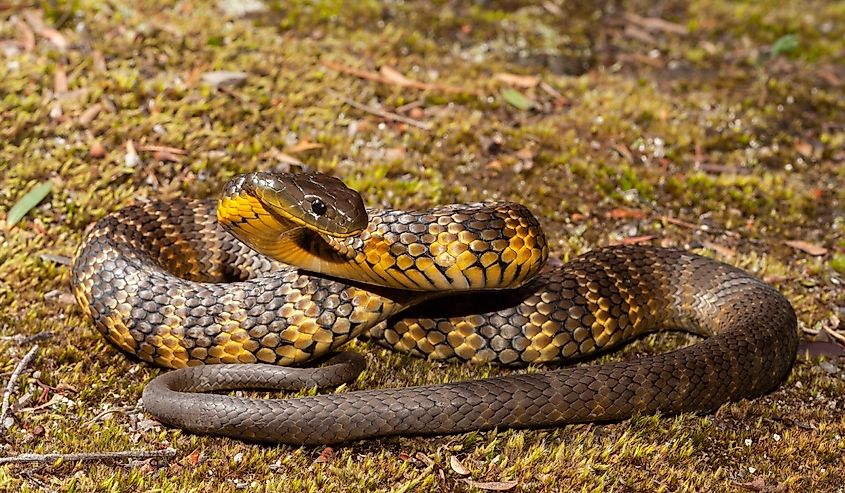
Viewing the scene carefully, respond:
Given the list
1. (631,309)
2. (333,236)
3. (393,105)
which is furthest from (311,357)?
(393,105)

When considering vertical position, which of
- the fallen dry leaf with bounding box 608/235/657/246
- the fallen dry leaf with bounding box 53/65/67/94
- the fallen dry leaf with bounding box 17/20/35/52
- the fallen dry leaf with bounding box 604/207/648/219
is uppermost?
the fallen dry leaf with bounding box 17/20/35/52

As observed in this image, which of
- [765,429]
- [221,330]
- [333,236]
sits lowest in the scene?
[765,429]

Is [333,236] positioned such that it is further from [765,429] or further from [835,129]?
[835,129]

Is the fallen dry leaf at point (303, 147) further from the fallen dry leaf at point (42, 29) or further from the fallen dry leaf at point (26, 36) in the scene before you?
the fallen dry leaf at point (26, 36)

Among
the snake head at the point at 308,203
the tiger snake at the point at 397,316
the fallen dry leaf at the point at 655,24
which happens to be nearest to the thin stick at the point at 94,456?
the tiger snake at the point at 397,316

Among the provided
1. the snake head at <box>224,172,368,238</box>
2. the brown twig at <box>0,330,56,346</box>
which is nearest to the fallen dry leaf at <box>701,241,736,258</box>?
the snake head at <box>224,172,368,238</box>

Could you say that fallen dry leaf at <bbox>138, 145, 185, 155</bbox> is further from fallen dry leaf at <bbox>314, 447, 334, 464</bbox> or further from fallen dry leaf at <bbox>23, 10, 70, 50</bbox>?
fallen dry leaf at <bbox>314, 447, 334, 464</bbox>
